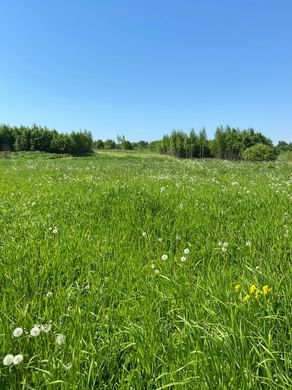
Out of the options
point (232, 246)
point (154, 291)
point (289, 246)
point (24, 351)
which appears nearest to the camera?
point (24, 351)

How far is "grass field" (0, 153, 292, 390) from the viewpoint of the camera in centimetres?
185

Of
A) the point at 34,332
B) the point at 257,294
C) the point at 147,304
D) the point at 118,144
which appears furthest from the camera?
the point at 118,144

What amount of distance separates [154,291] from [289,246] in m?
2.01

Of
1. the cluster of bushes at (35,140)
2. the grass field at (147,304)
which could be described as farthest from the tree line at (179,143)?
the grass field at (147,304)

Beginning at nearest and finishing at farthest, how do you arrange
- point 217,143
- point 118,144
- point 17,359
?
point 17,359 → point 217,143 → point 118,144

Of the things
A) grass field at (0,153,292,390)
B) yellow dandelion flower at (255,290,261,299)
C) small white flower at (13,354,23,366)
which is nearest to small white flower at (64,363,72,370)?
Answer: grass field at (0,153,292,390)

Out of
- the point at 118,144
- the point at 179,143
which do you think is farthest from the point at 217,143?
the point at 118,144

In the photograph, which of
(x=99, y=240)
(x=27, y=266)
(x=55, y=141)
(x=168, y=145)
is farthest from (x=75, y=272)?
(x=168, y=145)

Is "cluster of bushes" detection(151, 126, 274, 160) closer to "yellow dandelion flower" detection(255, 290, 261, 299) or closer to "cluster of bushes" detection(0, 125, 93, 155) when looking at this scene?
"cluster of bushes" detection(0, 125, 93, 155)

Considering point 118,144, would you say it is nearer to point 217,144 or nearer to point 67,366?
point 217,144

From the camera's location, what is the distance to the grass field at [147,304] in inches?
72.7

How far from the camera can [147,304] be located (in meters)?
2.64

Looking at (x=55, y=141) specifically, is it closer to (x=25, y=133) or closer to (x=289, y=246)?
(x=25, y=133)

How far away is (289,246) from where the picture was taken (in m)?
3.98
